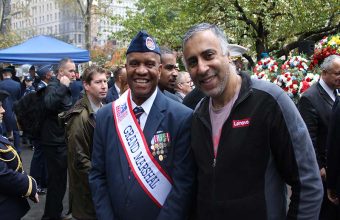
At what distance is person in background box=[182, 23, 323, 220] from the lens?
2.03 m

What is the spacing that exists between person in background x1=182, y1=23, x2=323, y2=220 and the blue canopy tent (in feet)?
29.3

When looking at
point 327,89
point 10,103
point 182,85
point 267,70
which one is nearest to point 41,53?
point 10,103

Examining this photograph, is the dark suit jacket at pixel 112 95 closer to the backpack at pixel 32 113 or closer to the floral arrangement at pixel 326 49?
the backpack at pixel 32 113

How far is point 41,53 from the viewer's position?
10641 millimetres

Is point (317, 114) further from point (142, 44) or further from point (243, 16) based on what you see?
A: point (243, 16)

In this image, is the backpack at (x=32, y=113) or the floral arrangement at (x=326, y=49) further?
the backpack at (x=32, y=113)

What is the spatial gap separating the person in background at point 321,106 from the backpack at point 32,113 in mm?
3381

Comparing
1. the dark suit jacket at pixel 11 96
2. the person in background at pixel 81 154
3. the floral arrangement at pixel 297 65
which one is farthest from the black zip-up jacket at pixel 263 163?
the dark suit jacket at pixel 11 96

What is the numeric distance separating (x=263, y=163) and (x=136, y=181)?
2.65ft

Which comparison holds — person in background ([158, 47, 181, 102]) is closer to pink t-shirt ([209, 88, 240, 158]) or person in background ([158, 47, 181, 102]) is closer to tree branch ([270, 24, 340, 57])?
pink t-shirt ([209, 88, 240, 158])

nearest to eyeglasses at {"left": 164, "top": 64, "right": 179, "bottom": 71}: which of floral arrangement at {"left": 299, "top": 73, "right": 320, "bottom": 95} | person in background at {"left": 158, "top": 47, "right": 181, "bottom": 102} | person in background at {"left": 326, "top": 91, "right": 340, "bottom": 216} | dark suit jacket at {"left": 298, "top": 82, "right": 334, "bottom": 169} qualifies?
person in background at {"left": 158, "top": 47, "right": 181, "bottom": 102}

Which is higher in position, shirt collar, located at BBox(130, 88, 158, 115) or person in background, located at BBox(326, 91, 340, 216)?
shirt collar, located at BBox(130, 88, 158, 115)

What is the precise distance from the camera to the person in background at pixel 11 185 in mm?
3346

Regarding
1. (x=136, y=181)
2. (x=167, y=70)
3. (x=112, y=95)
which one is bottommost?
(x=112, y=95)
